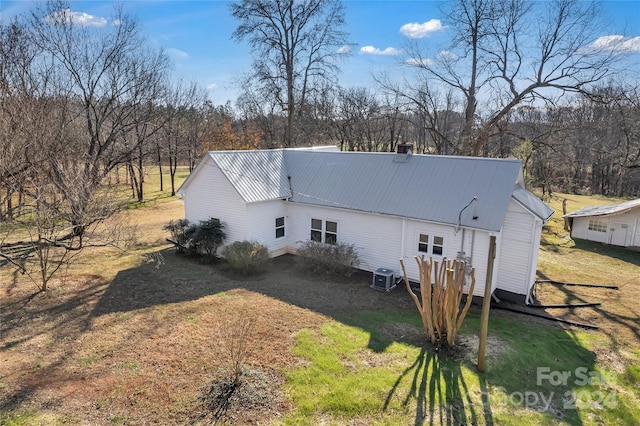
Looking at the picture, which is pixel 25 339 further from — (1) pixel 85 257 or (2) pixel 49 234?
(1) pixel 85 257

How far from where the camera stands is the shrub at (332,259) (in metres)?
14.6

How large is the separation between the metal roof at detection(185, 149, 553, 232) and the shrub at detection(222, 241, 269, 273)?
1.93 metres

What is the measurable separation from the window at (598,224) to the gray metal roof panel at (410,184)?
12526mm

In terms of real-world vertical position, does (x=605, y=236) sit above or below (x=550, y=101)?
below

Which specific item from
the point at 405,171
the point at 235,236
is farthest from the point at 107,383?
the point at 405,171

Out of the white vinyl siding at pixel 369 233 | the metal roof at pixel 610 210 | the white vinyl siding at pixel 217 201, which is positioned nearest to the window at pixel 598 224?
the metal roof at pixel 610 210

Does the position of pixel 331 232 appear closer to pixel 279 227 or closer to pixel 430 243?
pixel 279 227

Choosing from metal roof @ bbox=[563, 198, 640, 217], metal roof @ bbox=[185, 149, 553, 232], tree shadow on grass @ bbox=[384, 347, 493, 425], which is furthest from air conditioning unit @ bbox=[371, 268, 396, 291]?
metal roof @ bbox=[563, 198, 640, 217]

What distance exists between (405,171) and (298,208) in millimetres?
4863

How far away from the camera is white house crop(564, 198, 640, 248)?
65.3 ft

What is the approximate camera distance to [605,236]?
21.1 metres

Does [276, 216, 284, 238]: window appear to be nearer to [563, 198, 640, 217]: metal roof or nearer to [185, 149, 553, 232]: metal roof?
[185, 149, 553, 232]: metal roof

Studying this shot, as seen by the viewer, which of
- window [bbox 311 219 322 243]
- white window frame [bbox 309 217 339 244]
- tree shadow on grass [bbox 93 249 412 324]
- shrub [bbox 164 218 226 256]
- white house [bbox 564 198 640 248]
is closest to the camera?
tree shadow on grass [bbox 93 249 412 324]

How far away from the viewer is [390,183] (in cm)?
1489
